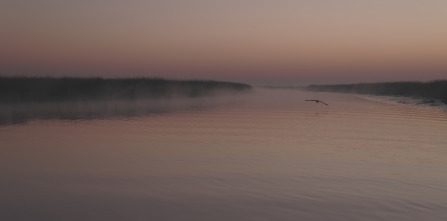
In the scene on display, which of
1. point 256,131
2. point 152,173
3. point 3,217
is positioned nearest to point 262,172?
point 152,173

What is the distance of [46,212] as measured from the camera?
647 cm

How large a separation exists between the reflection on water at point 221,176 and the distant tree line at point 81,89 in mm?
28510

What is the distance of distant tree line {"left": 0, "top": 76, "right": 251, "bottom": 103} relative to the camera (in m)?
41.3

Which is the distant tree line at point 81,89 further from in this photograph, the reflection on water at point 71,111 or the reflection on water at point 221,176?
the reflection on water at point 221,176

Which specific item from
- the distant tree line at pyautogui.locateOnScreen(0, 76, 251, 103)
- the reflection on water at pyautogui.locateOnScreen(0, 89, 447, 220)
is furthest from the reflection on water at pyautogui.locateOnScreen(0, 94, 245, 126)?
the reflection on water at pyautogui.locateOnScreen(0, 89, 447, 220)

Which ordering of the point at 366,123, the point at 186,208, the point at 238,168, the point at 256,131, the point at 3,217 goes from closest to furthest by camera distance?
the point at 3,217 → the point at 186,208 → the point at 238,168 → the point at 256,131 → the point at 366,123

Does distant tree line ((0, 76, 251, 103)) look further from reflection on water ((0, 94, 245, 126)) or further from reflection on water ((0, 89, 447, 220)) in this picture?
reflection on water ((0, 89, 447, 220))

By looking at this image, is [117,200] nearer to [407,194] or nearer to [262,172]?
[262,172]

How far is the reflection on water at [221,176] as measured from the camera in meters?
6.69

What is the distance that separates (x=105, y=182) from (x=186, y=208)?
2605 mm

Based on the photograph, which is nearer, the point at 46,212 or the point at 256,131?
the point at 46,212

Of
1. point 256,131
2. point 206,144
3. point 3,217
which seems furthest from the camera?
point 256,131

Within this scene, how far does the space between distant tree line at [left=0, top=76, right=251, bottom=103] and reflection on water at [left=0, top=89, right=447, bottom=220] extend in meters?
28.5

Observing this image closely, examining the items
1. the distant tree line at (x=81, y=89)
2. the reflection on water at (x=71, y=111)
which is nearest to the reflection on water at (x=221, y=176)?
the reflection on water at (x=71, y=111)
